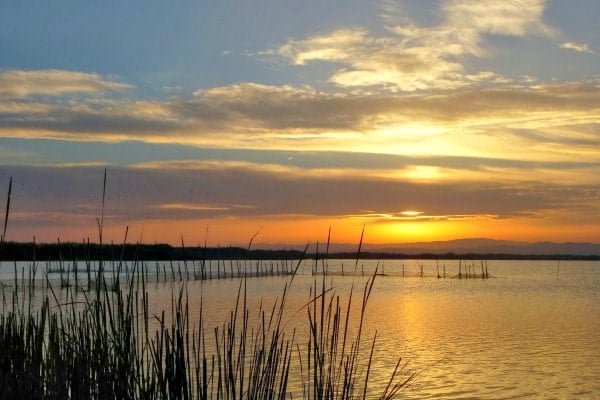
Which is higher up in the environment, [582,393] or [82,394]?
[82,394]

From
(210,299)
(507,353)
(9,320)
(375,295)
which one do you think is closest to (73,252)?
(9,320)

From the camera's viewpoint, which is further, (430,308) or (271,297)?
(271,297)

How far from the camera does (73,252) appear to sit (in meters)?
6.41

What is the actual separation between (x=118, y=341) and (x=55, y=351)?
73cm

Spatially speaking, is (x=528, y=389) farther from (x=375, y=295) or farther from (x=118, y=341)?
(x=375, y=295)

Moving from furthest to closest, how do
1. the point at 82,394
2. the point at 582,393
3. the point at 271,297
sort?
the point at 271,297
the point at 582,393
the point at 82,394

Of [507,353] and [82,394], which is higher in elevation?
[82,394]

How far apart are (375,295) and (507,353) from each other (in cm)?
2297

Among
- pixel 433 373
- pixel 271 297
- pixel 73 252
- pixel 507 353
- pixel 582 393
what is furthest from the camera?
pixel 271 297

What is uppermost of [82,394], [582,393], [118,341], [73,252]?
[73,252]

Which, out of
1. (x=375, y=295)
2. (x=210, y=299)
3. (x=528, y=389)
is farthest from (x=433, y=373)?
(x=375, y=295)

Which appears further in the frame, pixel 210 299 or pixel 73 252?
pixel 210 299

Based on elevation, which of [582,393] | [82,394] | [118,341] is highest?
[118,341]

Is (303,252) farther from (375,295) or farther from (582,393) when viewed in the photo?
(375,295)
